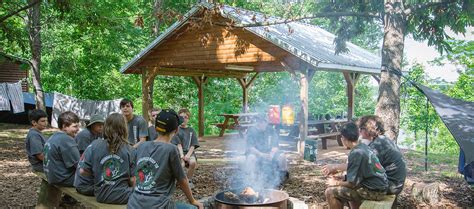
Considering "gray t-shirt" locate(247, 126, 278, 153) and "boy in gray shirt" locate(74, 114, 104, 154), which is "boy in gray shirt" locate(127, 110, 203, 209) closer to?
"boy in gray shirt" locate(74, 114, 104, 154)

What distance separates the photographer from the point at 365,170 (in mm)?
4270

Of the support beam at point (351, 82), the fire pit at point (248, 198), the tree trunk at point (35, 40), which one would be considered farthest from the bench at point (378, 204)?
the tree trunk at point (35, 40)

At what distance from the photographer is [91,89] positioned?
2123cm

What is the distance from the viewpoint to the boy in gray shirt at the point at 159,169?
3.15m

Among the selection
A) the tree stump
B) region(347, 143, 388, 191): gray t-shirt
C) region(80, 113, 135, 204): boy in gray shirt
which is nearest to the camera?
region(80, 113, 135, 204): boy in gray shirt

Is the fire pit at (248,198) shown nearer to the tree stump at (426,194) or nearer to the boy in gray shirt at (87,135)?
the boy in gray shirt at (87,135)

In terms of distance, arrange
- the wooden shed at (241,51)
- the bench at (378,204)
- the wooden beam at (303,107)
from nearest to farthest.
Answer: the bench at (378,204), the wooden shed at (241,51), the wooden beam at (303,107)

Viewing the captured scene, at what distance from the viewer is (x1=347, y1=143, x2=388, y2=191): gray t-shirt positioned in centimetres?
419

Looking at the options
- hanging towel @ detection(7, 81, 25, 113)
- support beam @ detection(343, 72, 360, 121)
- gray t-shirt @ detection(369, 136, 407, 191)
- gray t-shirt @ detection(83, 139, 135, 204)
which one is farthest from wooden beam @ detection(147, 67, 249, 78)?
gray t-shirt @ detection(369, 136, 407, 191)

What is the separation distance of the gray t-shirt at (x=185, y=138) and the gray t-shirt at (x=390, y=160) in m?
2.94

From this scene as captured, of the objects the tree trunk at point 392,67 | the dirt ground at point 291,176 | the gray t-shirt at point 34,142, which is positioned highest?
the tree trunk at point 392,67

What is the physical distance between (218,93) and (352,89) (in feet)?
38.3

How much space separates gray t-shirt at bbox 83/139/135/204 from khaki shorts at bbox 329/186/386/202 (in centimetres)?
235

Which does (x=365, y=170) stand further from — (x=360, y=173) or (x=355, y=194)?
(x=355, y=194)
